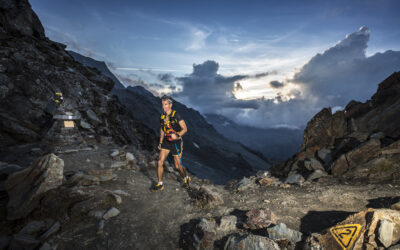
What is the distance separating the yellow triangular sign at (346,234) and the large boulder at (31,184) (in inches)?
284

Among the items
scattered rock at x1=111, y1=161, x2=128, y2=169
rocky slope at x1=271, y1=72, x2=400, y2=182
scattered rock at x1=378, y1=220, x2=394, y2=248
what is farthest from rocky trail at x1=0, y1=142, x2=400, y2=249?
scattered rock at x1=111, y1=161, x2=128, y2=169

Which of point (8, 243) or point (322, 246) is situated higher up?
point (322, 246)

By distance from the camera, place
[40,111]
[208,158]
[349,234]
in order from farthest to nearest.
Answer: [208,158] < [40,111] < [349,234]

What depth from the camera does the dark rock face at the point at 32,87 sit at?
12609 mm

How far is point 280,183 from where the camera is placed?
8531mm

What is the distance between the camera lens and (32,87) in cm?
1606

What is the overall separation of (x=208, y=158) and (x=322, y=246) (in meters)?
147

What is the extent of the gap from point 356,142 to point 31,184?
13.9 metres

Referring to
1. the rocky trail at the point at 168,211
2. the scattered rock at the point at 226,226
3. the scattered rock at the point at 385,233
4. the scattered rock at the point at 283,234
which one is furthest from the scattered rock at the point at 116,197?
the scattered rock at the point at 385,233

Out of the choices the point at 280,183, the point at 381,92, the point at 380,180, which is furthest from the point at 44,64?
the point at 381,92

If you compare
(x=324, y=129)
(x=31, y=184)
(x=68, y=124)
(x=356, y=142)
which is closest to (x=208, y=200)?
(x=31, y=184)

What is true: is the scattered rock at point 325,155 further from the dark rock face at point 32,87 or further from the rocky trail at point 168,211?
the dark rock face at point 32,87

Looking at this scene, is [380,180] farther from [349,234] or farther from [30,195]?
[30,195]

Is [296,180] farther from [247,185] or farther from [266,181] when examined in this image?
[247,185]
